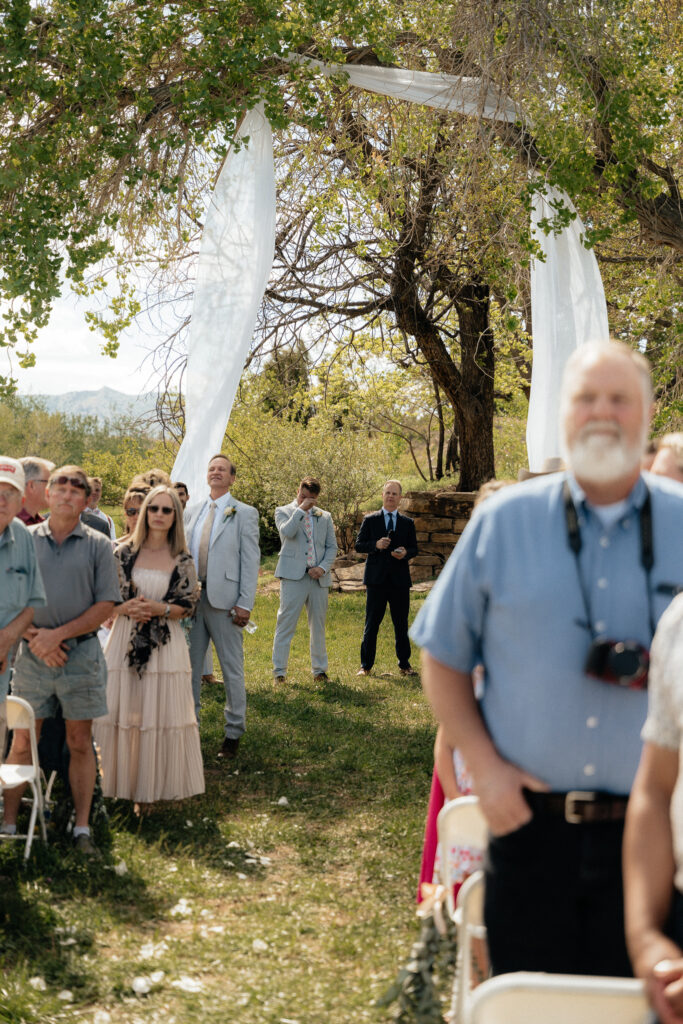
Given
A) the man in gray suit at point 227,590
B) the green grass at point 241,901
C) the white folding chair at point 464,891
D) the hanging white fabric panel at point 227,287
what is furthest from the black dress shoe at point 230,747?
the white folding chair at point 464,891

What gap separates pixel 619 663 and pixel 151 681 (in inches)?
165

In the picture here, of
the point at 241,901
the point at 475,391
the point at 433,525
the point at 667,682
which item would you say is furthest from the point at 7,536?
A: the point at 433,525

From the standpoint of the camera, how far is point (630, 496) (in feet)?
6.74

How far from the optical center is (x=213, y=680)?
9992mm

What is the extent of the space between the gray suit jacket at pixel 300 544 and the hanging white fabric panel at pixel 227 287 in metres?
2.41

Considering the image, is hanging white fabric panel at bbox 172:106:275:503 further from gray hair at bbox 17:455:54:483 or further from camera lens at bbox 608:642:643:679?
camera lens at bbox 608:642:643:679

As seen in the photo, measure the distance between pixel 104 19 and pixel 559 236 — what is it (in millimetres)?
3673

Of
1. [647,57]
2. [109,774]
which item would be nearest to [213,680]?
[109,774]

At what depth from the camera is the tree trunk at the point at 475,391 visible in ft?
48.4

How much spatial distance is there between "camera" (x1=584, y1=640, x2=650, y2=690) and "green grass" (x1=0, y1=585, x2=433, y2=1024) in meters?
2.13

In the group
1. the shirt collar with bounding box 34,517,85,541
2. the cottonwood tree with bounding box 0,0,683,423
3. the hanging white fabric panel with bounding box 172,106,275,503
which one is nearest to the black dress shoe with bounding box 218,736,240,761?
the hanging white fabric panel with bounding box 172,106,275,503

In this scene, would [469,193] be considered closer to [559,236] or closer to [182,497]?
[559,236]

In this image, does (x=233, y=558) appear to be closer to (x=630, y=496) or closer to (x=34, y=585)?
(x=34, y=585)

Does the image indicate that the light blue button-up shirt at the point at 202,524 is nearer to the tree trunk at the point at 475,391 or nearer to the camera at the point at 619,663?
the camera at the point at 619,663
